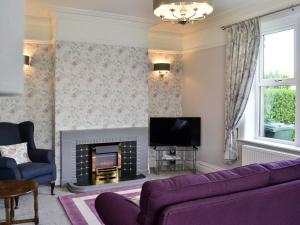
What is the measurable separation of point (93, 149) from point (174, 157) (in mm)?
1526

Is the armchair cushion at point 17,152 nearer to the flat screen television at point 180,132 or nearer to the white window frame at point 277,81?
the flat screen television at point 180,132

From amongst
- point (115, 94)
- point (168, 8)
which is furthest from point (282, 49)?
point (115, 94)

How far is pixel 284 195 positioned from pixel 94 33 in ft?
13.1

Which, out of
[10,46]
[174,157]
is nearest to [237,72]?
[174,157]

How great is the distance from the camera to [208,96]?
537 cm

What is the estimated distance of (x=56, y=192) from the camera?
441 centimetres

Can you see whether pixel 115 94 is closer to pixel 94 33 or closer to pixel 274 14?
pixel 94 33

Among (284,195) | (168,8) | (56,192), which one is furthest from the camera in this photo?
(56,192)

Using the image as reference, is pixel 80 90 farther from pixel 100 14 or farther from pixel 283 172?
pixel 283 172

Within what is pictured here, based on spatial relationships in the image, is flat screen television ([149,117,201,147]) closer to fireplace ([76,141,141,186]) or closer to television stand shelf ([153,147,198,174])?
television stand shelf ([153,147,198,174])

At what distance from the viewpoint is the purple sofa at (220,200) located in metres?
1.60

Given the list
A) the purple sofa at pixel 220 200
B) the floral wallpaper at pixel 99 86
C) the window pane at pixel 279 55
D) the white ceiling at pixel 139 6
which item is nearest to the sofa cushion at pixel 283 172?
the purple sofa at pixel 220 200

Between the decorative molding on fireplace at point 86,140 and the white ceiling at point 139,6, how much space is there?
196 centimetres

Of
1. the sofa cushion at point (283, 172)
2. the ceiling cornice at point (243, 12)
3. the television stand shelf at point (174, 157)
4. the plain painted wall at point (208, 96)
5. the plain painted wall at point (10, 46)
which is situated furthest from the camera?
the television stand shelf at point (174, 157)
